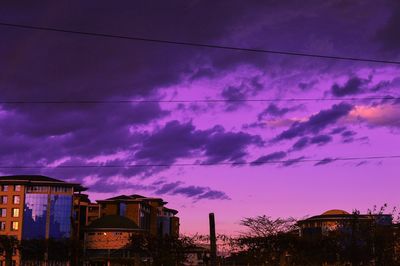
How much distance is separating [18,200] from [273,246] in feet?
285

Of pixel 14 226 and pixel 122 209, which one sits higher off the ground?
pixel 122 209

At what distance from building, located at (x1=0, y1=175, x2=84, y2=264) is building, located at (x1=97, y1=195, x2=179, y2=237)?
12920 millimetres

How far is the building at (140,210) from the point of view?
126338 mm

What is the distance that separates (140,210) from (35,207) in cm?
2457

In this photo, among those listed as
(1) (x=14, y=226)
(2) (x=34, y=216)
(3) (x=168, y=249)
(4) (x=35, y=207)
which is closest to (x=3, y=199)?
(1) (x=14, y=226)

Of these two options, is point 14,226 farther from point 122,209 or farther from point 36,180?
point 122,209

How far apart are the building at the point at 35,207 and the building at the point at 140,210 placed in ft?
42.4

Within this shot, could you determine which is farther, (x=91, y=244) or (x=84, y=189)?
(x=84, y=189)

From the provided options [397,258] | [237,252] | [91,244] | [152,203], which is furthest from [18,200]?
[397,258]

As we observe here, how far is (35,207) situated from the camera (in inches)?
4518

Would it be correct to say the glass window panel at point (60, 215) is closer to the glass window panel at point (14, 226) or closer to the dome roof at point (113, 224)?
the glass window panel at point (14, 226)

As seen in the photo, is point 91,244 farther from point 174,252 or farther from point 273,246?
point 273,246

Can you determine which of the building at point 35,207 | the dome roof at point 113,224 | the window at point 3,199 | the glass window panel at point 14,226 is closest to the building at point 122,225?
the dome roof at point 113,224

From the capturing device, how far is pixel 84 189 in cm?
12231
